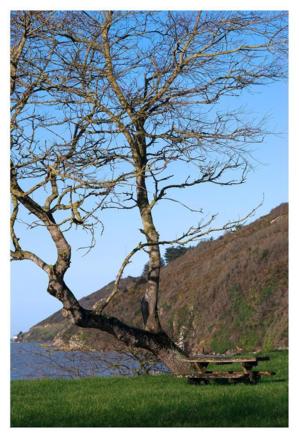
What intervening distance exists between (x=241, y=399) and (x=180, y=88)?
5595 millimetres

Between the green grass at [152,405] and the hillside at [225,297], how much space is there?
11.3m

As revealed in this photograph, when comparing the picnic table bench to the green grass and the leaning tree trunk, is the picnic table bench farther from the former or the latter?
the leaning tree trunk

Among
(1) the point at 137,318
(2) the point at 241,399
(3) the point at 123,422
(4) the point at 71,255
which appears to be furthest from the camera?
(1) the point at 137,318

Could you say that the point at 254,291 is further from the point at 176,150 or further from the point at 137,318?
the point at 176,150

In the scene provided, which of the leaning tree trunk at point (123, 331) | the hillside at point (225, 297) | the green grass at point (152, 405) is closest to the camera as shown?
the green grass at point (152, 405)

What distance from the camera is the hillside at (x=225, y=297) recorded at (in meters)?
26.2

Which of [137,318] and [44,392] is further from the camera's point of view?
[137,318]

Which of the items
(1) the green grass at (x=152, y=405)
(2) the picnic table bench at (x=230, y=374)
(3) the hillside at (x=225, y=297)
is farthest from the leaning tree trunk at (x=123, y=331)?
(3) the hillside at (x=225, y=297)

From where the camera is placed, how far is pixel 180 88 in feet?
41.0

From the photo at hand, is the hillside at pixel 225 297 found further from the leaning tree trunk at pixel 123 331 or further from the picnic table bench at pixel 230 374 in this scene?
the picnic table bench at pixel 230 374

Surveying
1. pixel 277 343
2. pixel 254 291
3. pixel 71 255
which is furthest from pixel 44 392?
pixel 254 291

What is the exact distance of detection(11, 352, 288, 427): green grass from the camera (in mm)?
8391

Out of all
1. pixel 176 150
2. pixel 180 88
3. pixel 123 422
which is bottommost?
pixel 123 422
